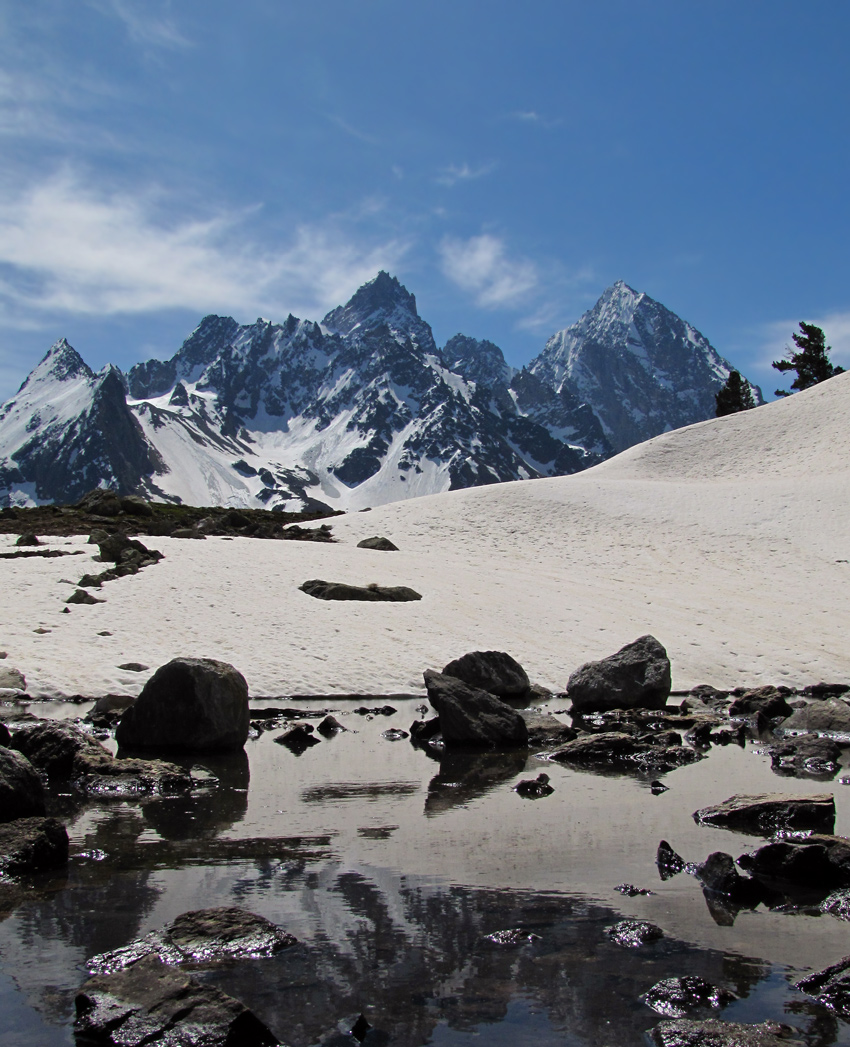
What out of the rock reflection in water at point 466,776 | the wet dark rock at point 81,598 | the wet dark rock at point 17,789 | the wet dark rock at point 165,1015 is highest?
the wet dark rock at point 81,598

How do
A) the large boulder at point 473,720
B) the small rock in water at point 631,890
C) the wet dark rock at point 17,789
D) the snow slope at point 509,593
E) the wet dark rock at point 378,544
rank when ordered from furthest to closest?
the wet dark rock at point 378,544, the snow slope at point 509,593, the large boulder at point 473,720, the wet dark rock at point 17,789, the small rock in water at point 631,890

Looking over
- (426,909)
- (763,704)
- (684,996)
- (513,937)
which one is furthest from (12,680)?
(684,996)

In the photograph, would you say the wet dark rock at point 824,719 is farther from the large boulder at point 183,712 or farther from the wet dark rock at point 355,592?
the wet dark rock at point 355,592

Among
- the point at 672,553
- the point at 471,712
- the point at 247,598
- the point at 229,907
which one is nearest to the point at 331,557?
the point at 247,598

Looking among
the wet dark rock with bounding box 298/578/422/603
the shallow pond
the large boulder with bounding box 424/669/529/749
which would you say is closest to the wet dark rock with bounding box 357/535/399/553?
the wet dark rock with bounding box 298/578/422/603

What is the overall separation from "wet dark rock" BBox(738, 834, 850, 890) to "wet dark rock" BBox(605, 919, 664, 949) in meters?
2.21

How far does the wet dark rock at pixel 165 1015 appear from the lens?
5.24 m

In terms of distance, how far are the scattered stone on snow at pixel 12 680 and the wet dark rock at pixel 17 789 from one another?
34.9 ft

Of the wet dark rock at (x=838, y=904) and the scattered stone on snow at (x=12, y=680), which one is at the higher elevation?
the scattered stone on snow at (x=12, y=680)

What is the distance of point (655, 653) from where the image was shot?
21406 mm

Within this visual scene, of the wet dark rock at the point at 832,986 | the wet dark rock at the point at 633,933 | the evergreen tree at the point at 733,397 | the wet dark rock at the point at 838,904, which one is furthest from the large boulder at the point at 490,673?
the evergreen tree at the point at 733,397

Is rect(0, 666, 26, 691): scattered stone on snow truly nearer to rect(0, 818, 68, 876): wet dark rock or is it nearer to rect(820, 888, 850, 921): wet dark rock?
rect(0, 818, 68, 876): wet dark rock

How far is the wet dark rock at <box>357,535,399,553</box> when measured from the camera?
156ft

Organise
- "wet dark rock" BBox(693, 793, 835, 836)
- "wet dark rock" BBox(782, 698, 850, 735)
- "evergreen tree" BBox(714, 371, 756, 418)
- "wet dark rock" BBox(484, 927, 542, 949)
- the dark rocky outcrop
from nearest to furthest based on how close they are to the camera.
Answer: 1. the dark rocky outcrop
2. "wet dark rock" BBox(484, 927, 542, 949)
3. "wet dark rock" BBox(693, 793, 835, 836)
4. "wet dark rock" BBox(782, 698, 850, 735)
5. "evergreen tree" BBox(714, 371, 756, 418)
